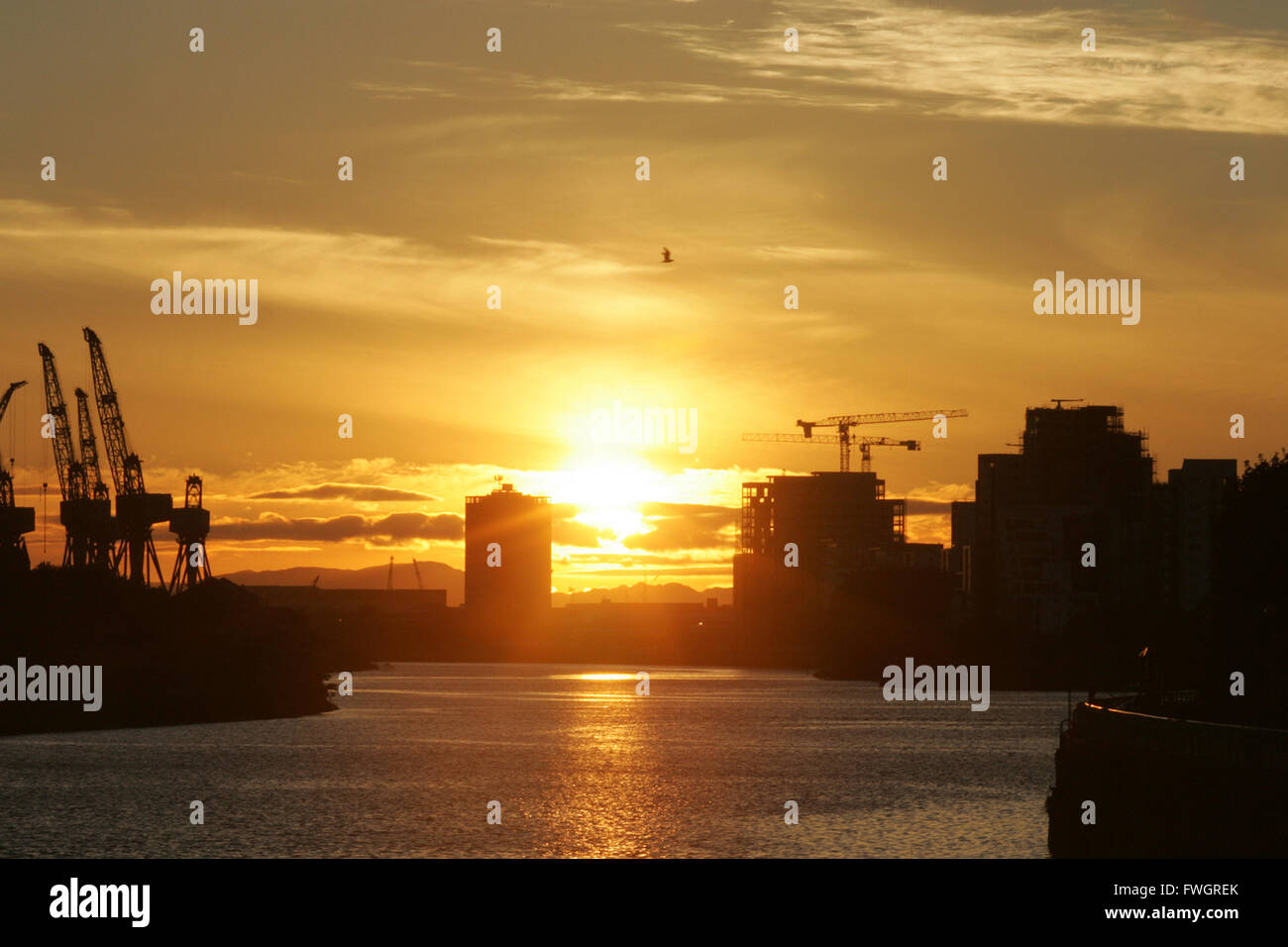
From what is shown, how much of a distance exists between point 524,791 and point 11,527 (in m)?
116

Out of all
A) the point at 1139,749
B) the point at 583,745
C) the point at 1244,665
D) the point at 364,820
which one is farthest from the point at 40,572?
the point at 1139,749

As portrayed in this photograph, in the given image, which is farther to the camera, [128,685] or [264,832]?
[128,685]

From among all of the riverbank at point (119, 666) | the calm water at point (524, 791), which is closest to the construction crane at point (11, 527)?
the riverbank at point (119, 666)

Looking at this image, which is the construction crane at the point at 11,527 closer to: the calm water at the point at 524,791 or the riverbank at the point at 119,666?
the riverbank at the point at 119,666

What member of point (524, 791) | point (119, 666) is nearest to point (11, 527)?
point (119, 666)

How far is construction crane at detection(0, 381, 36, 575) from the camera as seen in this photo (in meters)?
191

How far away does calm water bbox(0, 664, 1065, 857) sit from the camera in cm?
7188

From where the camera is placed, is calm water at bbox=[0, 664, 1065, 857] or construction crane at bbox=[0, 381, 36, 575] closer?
calm water at bbox=[0, 664, 1065, 857]

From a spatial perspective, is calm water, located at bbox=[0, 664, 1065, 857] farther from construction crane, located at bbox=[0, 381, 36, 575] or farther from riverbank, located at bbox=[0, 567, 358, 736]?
construction crane, located at bbox=[0, 381, 36, 575]

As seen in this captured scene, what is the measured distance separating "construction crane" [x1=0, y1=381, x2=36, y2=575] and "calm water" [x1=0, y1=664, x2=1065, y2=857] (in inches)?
1902

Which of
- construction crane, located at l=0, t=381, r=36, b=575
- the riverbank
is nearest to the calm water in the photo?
the riverbank
